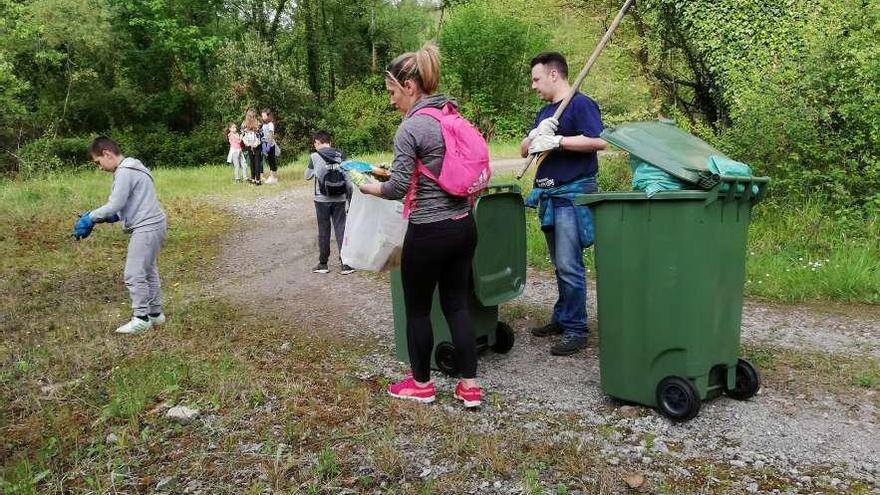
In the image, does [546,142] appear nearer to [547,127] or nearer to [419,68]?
[547,127]

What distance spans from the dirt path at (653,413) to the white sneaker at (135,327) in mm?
1085

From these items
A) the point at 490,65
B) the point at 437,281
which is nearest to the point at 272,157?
the point at 437,281

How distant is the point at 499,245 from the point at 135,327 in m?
3.03

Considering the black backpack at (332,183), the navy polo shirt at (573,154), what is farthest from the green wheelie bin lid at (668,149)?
the black backpack at (332,183)

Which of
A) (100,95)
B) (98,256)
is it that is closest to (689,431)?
(98,256)

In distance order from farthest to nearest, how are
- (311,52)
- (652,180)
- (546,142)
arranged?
(311,52)
(546,142)
(652,180)

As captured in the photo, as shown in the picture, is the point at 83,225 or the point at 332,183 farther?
the point at 332,183

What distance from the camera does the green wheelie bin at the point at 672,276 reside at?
323 centimetres

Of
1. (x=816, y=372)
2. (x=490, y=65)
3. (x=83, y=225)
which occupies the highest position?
(x=490, y=65)

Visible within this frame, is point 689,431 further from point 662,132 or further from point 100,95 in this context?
point 100,95

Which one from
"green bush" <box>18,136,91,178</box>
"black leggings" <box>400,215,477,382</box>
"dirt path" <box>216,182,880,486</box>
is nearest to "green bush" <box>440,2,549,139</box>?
"green bush" <box>18,136,91,178</box>

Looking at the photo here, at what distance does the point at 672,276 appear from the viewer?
10.7 ft

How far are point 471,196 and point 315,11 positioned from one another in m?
32.5

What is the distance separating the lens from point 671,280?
328 cm
